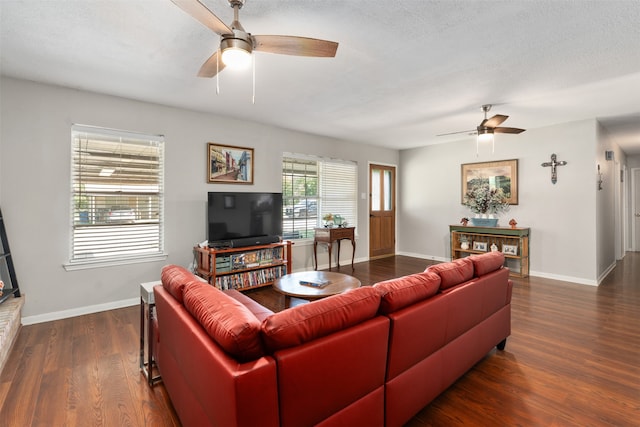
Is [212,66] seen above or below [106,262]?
above

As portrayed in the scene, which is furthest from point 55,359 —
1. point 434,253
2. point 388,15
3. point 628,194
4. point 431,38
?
point 628,194

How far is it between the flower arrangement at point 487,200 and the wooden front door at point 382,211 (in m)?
1.73

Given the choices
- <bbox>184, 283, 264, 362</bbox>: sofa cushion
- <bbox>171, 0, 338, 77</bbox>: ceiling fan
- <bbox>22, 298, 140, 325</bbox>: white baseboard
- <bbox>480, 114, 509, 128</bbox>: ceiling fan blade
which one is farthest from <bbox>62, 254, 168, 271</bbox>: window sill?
<bbox>480, 114, 509, 128</bbox>: ceiling fan blade

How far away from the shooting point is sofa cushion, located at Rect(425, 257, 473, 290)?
1972 millimetres

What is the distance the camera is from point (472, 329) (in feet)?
7.06

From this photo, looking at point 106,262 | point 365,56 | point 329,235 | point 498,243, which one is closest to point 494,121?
point 365,56

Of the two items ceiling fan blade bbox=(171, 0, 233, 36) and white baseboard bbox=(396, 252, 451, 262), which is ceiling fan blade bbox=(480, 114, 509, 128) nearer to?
white baseboard bbox=(396, 252, 451, 262)

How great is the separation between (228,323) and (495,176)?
5.67 m

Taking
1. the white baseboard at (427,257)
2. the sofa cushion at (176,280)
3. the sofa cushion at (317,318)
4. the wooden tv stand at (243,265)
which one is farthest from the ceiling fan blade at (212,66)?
the white baseboard at (427,257)

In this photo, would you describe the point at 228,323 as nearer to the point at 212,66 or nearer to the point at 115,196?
the point at 212,66

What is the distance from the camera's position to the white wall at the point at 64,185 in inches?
122

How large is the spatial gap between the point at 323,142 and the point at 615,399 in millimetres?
4826

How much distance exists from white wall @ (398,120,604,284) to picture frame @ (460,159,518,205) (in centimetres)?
8

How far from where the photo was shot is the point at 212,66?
88.0 inches
